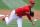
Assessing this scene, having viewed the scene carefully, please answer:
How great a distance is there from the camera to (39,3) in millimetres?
17656

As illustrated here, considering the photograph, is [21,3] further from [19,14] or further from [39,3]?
[19,14]

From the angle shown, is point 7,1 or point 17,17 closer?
point 17,17

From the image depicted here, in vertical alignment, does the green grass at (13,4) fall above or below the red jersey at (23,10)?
above

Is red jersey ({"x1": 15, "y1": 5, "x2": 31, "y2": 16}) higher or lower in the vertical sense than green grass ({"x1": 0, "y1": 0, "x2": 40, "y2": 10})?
lower

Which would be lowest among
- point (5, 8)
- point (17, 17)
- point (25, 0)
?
point (17, 17)

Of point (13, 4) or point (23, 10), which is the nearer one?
point (23, 10)

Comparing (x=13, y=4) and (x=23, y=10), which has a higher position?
(x=13, y=4)

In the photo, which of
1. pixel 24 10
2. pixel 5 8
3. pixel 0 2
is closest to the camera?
pixel 24 10

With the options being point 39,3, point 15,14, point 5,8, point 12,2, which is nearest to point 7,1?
point 12,2

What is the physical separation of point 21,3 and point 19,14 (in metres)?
9.97

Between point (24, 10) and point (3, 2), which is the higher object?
point (3, 2)

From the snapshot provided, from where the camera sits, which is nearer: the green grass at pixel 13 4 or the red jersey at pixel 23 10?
the red jersey at pixel 23 10

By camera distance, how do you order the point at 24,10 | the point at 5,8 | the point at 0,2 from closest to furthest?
the point at 24,10, the point at 5,8, the point at 0,2

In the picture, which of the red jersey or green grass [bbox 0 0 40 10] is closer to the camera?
the red jersey
